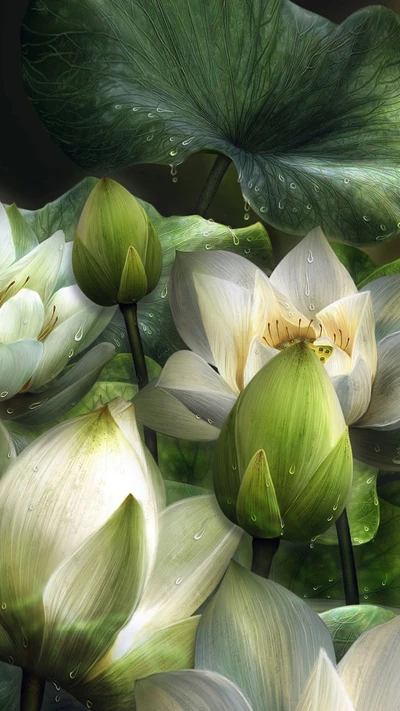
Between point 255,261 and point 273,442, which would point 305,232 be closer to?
point 255,261

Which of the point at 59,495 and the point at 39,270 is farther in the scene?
the point at 39,270

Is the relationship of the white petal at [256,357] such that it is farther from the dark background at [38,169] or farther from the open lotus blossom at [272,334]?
the dark background at [38,169]

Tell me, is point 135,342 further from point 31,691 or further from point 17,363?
point 31,691

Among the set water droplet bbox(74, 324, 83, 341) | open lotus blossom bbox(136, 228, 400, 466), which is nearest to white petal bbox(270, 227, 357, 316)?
open lotus blossom bbox(136, 228, 400, 466)

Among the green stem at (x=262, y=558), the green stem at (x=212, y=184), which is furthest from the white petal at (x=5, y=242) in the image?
the green stem at (x=262, y=558)

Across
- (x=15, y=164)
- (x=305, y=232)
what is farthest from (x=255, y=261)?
(x=15, y=164)

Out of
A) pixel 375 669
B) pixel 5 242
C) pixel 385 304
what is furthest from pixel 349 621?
pixel 5 242

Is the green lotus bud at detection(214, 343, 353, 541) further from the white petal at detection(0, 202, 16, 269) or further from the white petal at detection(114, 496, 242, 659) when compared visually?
the white petal at detection(0, 202, 16, 269)
